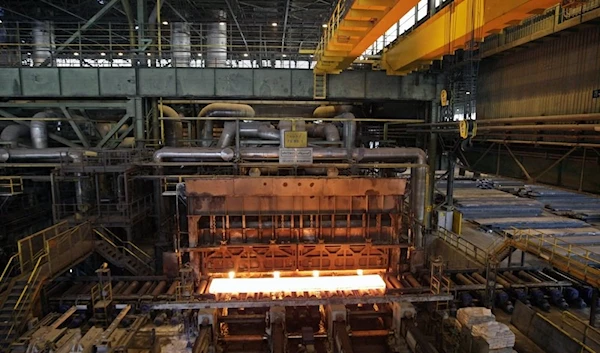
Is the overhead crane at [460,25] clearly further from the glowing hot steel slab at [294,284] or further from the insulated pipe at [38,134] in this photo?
the insulated pipe at [38,134]

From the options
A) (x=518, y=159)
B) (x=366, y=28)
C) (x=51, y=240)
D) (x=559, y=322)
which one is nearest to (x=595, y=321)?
(x=559, y=322)

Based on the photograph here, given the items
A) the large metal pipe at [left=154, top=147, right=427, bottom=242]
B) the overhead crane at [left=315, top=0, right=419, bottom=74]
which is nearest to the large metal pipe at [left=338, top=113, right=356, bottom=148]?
the large metal pipe at [left=154, top=147, right=427, bottom=242]

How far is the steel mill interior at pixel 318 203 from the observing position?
7.85 m

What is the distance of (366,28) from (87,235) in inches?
376

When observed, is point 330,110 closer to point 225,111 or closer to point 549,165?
point 225,111

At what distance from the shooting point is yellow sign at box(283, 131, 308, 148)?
11625mm

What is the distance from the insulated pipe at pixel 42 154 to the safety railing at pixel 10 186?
704 mm

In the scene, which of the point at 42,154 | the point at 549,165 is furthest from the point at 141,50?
the point at 549,165

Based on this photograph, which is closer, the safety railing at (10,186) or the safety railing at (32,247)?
the safety railing at (32,247)

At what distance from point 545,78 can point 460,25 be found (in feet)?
12.4

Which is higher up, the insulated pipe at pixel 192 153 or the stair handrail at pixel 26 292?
the insulated pipe at pixel 192 153

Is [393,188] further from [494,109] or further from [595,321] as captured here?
[595,321]

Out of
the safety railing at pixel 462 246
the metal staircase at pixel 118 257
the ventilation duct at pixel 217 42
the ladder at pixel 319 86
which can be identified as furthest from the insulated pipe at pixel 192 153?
the safety railing at pixel 462 246

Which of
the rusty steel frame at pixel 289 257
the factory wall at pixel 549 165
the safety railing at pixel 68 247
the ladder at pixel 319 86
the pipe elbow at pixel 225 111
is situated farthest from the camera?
the pipe elbow at pixel 225 111
